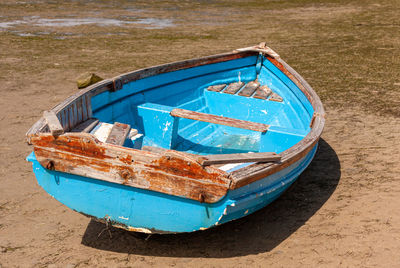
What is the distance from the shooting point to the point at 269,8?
18828 millimetres

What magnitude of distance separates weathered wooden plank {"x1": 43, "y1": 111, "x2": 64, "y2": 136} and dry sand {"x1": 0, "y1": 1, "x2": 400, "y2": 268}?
122 cm

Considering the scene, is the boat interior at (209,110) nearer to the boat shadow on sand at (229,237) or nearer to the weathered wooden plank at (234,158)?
the boat shadow on sand at (229,237)

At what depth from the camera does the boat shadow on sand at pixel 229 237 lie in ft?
13.0

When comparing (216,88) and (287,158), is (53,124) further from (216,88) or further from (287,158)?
(216,88)

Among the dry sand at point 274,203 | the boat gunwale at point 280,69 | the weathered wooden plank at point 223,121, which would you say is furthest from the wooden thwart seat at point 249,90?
the weathered wooden plank at point 223,121

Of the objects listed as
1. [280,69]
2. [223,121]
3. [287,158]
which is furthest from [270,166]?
[280,69]

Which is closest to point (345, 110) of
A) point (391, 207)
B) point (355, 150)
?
point (355, 150)

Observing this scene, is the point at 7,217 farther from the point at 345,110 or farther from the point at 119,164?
the point at 345,110

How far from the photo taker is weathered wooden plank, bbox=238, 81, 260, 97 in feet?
20.5

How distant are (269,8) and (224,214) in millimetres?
16927

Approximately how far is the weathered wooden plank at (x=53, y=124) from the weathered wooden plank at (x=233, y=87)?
3.13 meters

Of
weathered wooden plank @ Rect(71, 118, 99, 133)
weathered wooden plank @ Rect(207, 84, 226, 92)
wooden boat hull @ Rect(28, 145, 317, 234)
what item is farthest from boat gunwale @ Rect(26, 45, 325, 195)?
weathered wooden plank @ Rect(207, 84, 226, 92)

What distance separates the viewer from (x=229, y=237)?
13.7 feet

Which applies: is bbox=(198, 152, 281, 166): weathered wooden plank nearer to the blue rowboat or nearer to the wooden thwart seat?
the blue rowboat
